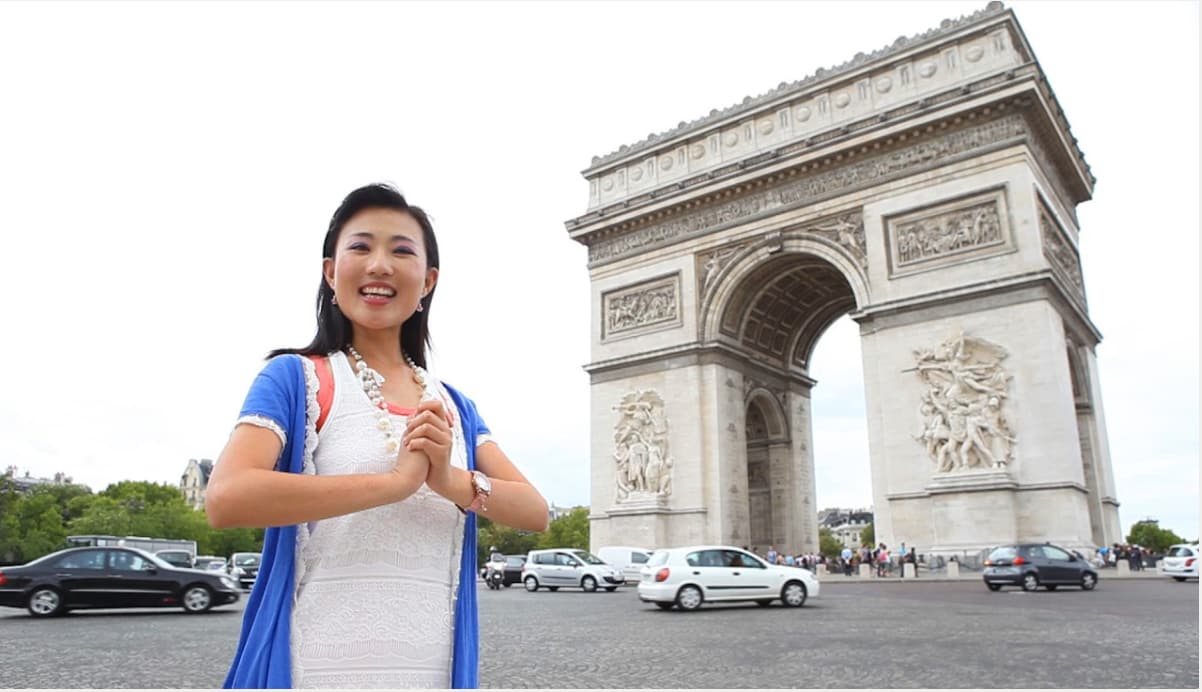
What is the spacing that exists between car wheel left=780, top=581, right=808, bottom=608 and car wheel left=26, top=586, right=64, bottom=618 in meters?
10.5

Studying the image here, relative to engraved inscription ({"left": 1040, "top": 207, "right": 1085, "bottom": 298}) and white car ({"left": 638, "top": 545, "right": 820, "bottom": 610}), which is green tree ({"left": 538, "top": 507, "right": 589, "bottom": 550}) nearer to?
engraved inscription ({"left": 1040, "top": 207, "right": 1085, "bottom": 298})

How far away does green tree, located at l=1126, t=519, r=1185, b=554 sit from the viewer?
9056 cm

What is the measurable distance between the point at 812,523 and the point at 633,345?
8897mm

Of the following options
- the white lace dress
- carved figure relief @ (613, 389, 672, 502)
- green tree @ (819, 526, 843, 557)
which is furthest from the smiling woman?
green tree @ (819, 526, 843, 557)

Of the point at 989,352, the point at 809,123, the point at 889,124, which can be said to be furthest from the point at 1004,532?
the point at 809,123

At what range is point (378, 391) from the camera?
1595 mm

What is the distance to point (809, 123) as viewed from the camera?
25.5 meters

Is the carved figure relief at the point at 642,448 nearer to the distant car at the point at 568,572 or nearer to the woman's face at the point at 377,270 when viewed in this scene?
the distant car at the point at 568,572

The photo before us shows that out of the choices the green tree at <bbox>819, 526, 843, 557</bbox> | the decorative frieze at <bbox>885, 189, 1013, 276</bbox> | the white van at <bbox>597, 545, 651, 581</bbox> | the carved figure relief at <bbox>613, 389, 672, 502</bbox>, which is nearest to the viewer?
the decorative frieze at <bbox>885, 189, 1013, 276</bbox>

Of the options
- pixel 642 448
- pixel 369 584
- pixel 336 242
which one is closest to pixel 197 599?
pixel 336 242

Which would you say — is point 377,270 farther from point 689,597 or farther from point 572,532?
point 572,532

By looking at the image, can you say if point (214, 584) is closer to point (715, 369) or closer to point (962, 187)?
point (715, 369)

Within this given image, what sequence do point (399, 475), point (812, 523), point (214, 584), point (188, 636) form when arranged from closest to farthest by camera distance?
point (399, 475) < point (188, 636) < point (214, 584) < point (812, 523)

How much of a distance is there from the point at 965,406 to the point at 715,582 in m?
9.87
